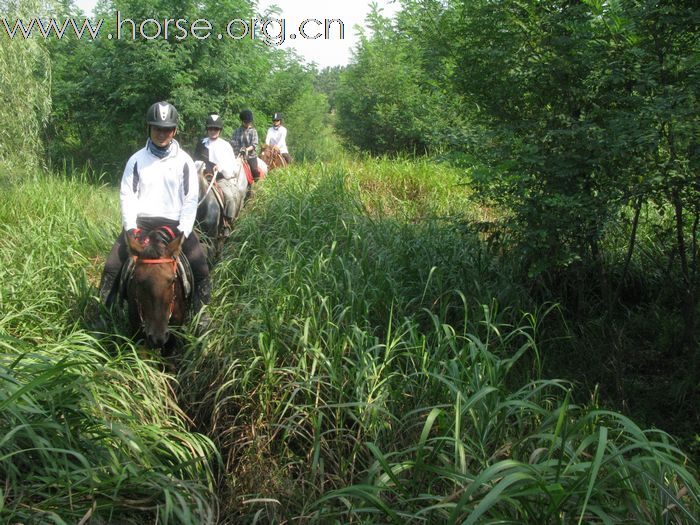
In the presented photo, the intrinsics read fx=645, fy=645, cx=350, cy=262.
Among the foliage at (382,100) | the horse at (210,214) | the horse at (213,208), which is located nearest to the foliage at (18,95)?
the horse at (213,208)

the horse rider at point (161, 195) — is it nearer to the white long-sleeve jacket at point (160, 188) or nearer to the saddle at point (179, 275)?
the white long-sleeve jacket at point (160, 188)

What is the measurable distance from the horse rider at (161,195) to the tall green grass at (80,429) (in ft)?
2.26

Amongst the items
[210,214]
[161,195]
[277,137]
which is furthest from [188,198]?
[277,137]

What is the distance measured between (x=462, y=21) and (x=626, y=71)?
1563 millimetres

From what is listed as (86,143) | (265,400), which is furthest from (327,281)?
(86,143)

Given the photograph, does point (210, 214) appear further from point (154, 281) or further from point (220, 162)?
point (154, 281)

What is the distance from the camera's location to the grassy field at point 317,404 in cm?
299

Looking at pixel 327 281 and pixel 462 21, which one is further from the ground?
pixel 462 21

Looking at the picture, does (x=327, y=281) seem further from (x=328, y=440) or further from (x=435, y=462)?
(x=435, y=462)

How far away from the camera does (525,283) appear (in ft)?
20.5

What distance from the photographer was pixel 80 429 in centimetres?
353

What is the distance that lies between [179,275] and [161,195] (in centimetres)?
93

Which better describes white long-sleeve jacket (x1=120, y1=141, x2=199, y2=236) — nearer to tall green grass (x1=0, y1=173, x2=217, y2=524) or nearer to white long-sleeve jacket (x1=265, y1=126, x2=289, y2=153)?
tall green grass (x1=0, y1=173, x2=217, y2=524)

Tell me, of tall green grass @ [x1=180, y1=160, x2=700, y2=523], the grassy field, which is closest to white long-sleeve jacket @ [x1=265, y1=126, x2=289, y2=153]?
the grassy field
